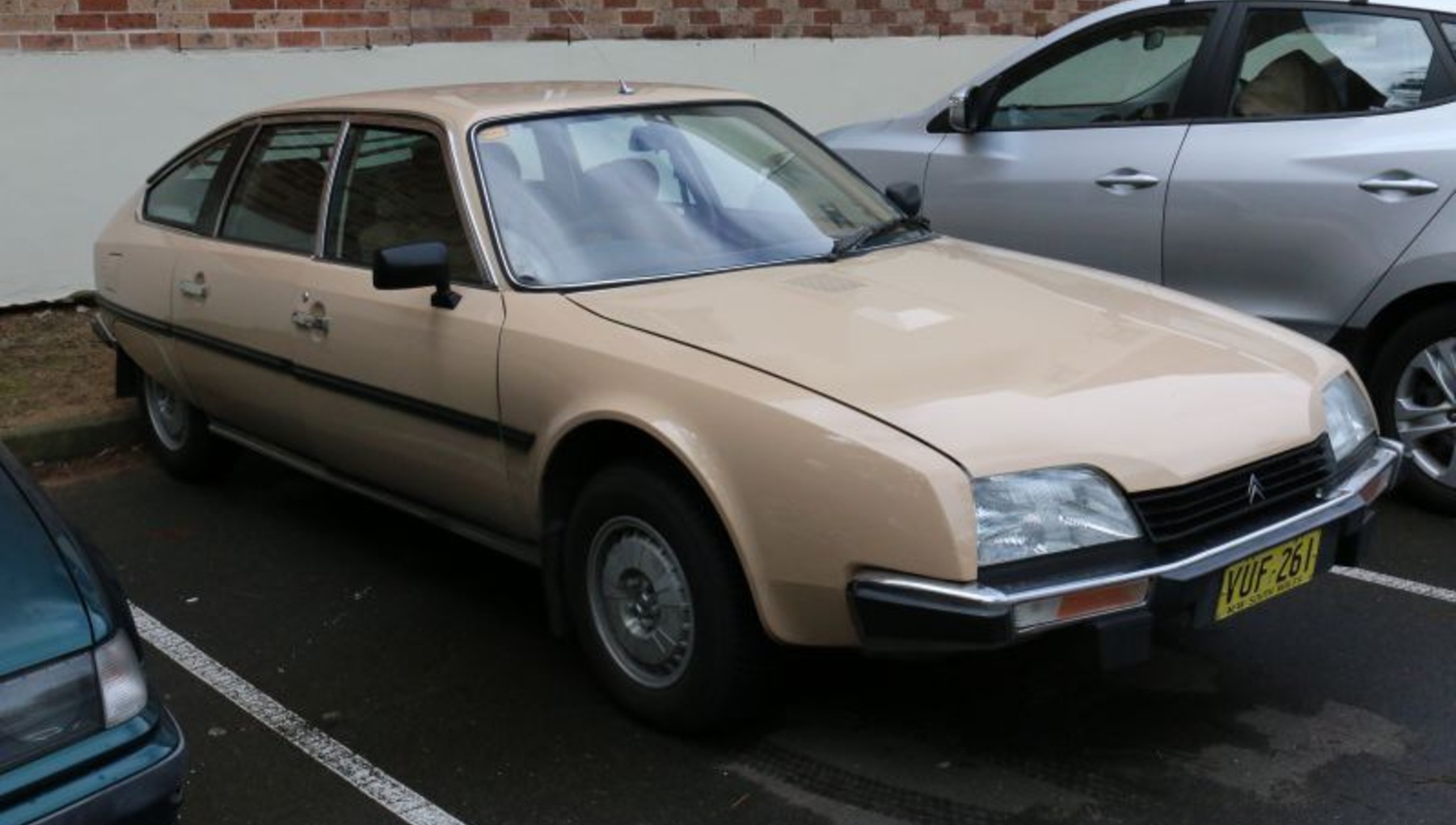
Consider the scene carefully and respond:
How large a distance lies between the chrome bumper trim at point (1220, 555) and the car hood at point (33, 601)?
1498 mm

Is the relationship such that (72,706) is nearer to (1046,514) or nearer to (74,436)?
(1046,514)

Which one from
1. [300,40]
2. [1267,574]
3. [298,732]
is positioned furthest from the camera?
[300,40]

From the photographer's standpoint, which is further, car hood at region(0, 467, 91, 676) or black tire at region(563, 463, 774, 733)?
black tire at region(563, 463, 774, 733)

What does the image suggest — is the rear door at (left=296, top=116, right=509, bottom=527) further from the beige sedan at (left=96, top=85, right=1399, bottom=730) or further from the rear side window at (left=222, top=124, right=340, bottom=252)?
the rear side window at (left=222, top=124, right=340, bottom=252)

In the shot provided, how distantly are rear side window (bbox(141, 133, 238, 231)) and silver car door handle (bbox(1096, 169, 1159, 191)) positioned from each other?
3238 mm

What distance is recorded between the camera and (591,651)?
3842mm

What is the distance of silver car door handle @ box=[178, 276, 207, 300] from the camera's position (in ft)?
17.0

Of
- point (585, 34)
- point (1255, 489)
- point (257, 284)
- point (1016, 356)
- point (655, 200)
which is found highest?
point (585, 34)

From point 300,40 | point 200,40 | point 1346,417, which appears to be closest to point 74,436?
point 200,40

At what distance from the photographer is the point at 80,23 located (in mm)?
7516

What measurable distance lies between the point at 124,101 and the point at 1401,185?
6.04 metres

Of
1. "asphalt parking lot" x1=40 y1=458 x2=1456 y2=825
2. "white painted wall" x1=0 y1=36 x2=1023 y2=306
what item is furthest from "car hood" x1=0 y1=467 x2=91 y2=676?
"white painted wall" x1=0 y1=36 x2=1023 y2=306

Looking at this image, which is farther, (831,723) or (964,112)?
(964,112)

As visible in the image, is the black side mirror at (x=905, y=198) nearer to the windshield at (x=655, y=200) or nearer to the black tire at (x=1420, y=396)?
the windshield at (x=655, y=200)
